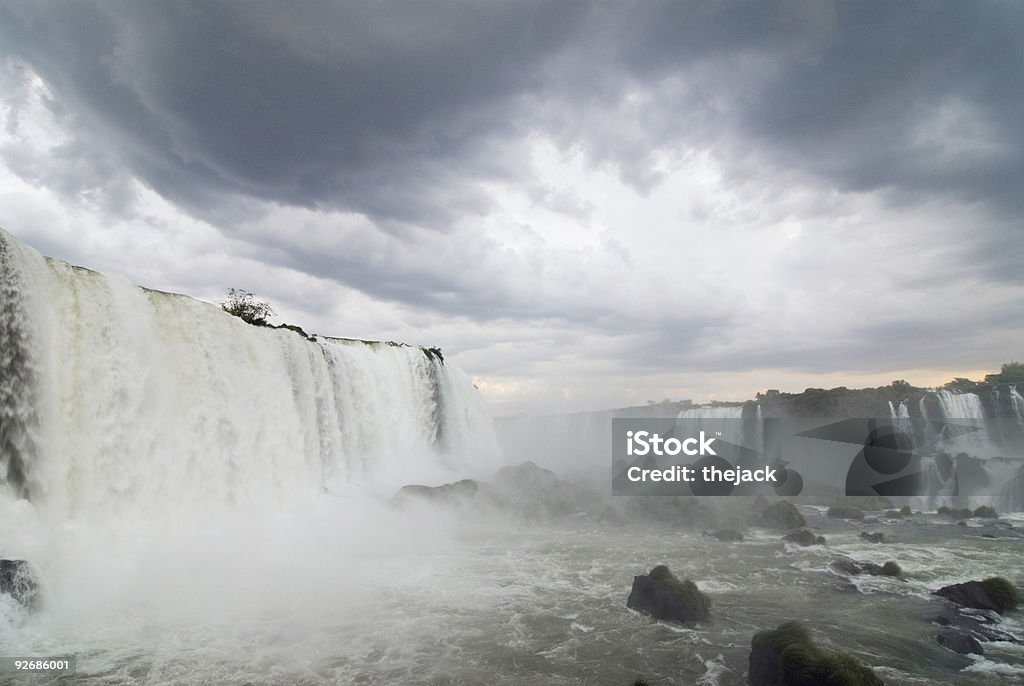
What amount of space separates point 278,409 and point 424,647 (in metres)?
15.4

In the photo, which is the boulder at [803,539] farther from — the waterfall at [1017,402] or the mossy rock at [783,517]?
the waterfall at [1017,402]

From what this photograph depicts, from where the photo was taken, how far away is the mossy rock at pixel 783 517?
955 inches

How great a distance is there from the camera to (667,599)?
1263 cm

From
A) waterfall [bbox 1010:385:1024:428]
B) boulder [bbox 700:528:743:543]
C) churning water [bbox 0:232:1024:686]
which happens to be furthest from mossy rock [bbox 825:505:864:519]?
waterfall [bbox 1010:385:1024:428]

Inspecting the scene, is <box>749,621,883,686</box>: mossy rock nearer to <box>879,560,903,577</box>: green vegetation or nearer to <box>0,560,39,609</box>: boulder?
<box>879,560,903,577</box>: green vegetation

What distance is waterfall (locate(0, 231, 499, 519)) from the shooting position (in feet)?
45.4

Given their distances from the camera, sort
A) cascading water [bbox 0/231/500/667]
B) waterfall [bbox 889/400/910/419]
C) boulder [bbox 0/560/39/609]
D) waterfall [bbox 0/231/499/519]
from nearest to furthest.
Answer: boulder [bbox 0/560/39/609]
cascading water [bbox 0/231/500/667]
waterfall [bbox 0/231/499/519]
waterfall [bbox 889/400/910/419]

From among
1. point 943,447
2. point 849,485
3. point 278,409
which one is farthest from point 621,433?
point 278,409

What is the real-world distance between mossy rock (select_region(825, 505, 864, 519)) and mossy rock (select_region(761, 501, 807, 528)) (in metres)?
5.74

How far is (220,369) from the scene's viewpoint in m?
20.7

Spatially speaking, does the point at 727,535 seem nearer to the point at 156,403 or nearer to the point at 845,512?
Result: the point at 845,512

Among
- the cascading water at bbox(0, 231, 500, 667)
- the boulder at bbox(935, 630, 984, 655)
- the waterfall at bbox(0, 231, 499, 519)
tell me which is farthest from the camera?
the waterfall at bbox(0, 231, 499, 519)

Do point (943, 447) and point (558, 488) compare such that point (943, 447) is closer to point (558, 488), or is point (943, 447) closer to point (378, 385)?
point (558, 488)

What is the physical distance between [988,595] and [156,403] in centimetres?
2492
